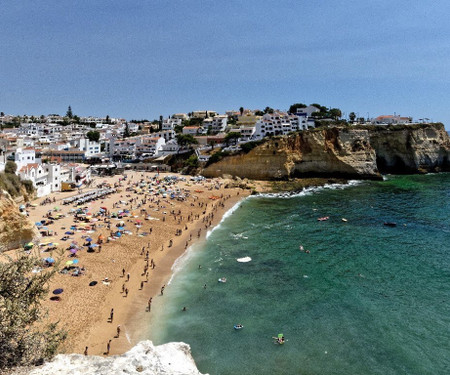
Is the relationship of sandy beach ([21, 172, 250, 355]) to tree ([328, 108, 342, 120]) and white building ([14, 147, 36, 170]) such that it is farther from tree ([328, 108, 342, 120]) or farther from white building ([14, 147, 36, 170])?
tree ([328, 108, 342, 120])

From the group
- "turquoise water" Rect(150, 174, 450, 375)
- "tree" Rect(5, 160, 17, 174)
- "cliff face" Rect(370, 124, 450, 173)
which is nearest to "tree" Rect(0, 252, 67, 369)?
"turquoise water" Rect(150, 174, 450, 375)

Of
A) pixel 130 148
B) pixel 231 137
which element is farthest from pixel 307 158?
pixel 130 148

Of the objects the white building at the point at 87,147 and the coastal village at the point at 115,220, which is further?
the white building at the point at 87,147

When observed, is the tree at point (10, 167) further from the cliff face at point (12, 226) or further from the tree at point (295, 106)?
the tree at point (295, 106)

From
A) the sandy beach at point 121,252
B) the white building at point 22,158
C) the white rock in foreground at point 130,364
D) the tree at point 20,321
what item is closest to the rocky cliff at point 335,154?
the sandy beach at point 121,252

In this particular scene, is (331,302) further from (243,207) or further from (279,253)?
(243,207)


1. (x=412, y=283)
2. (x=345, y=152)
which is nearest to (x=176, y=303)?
(x=412, y=283)

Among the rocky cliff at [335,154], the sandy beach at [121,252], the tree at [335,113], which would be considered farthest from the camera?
the tree at [335,113]
